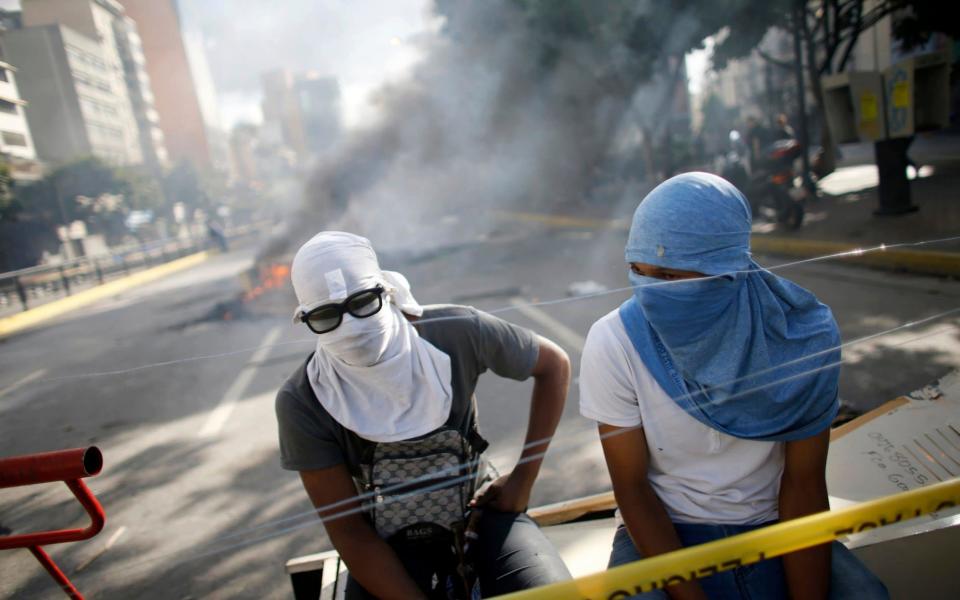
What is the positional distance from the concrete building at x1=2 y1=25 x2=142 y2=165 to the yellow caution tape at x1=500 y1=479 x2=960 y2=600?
1969 mm

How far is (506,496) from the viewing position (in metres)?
1.88

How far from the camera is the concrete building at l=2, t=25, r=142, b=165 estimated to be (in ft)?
5.96

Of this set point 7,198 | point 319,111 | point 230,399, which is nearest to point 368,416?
point 7,198

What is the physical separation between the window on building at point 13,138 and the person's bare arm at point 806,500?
7.65ft

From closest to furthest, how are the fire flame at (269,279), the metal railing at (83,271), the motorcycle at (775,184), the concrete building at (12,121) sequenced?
the concrete building at (12,121), the metal railing at (83,271), the motorcycle at (775,184), the fire flame at (269,279)

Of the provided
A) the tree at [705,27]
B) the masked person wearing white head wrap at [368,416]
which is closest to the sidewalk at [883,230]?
the tree at [705,27]

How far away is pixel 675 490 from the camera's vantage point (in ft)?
5.06

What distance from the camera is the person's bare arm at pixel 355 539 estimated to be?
5.36 feet

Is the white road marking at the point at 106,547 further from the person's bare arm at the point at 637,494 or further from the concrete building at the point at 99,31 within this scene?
the person's bare arm at the point at 637,494

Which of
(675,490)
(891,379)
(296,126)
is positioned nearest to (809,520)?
(675,490)

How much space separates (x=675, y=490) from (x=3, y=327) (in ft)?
19.5

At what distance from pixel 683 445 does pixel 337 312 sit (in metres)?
0.95

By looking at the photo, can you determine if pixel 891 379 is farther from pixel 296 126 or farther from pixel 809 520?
pixel 296 126

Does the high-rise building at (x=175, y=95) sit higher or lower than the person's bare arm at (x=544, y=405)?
higher
